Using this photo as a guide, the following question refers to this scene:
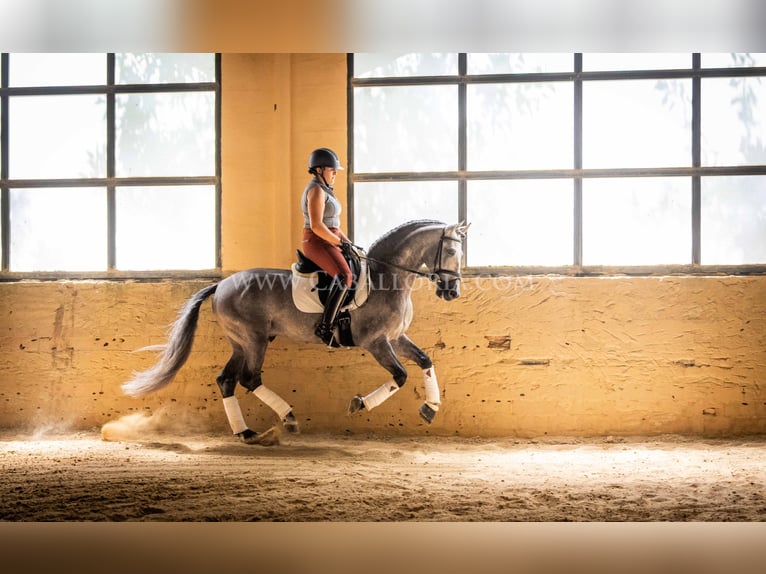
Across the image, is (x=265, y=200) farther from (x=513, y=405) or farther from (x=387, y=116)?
(x=513, y=405)

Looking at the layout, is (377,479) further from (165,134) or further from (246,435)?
(165,134)

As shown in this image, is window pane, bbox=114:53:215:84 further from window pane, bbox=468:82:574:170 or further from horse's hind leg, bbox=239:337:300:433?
horse's hind leg, bbox=239:337:300:433

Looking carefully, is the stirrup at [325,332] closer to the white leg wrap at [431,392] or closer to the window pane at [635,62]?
the white leg wrap at [431,392]

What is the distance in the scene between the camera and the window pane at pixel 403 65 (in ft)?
18.9

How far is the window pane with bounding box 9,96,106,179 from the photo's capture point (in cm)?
599

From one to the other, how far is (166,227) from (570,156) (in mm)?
3708

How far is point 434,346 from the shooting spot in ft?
18.5

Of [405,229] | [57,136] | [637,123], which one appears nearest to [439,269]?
[405,229]

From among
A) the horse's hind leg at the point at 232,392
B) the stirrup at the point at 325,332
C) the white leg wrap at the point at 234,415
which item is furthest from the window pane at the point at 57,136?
the stirrup at the point at 325,332

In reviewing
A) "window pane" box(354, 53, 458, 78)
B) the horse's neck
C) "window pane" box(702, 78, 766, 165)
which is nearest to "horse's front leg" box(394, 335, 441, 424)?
the horse's neck

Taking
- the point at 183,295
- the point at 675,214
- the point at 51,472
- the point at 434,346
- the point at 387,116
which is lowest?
the point at 51,472

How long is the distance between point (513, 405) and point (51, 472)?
3555 millimetres

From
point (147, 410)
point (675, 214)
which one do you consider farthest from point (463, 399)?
point (147, 410)

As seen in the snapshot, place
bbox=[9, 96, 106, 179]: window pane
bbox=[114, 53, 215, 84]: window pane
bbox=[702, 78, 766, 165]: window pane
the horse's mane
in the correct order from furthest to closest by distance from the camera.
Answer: bbox=[9, 96, 106, 179]: window pane < bbox=[114, 53, 215, 84]: window pane < bbox=[702, 78, 766, 165]: window pane < the horse's mane
